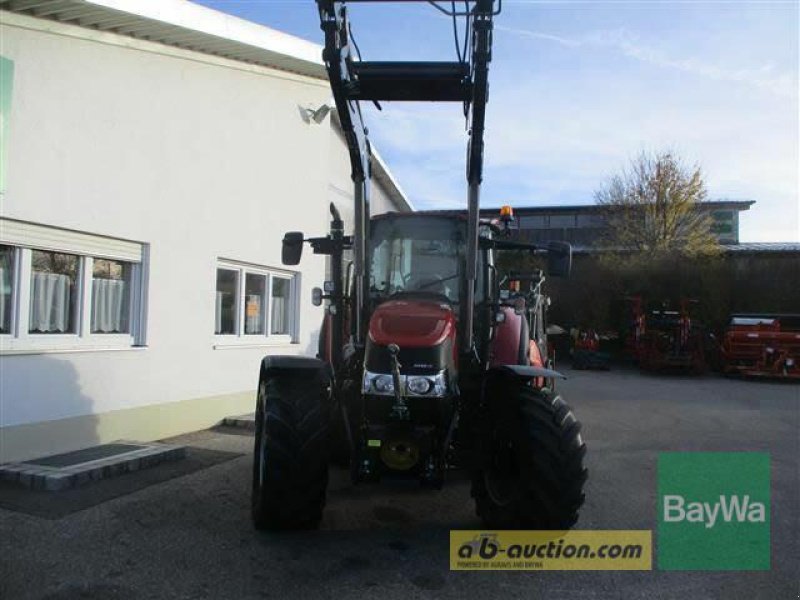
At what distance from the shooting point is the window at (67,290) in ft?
20.3

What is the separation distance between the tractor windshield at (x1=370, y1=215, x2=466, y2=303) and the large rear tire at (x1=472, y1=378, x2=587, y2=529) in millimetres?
1032

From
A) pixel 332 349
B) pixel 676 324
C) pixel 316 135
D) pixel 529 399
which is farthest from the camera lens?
pixel 676 324

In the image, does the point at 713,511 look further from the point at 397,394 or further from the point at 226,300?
the point at 226,300

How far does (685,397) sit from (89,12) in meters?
12.2

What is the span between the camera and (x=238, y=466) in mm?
6727

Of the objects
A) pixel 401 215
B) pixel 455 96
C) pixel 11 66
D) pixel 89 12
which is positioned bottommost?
pixel 401 215

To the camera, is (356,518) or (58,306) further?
(58,306)

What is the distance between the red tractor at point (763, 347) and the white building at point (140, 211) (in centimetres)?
1243

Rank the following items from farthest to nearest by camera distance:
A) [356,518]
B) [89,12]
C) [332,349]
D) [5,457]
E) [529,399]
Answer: [89,12] < [5,457] < [332,349] < [356,518] < [529,399]

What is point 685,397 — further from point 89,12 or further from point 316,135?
point 89,12

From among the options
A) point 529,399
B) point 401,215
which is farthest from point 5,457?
point 529,399

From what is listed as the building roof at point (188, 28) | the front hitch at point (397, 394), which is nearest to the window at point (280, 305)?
the building roof at point (188, 28)

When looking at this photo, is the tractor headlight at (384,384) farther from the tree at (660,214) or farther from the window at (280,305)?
the tree at (660,214)

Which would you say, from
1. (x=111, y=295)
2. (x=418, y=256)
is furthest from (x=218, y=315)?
(x=418, y=256)
